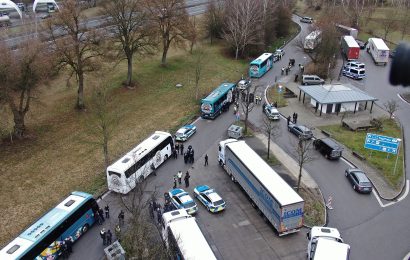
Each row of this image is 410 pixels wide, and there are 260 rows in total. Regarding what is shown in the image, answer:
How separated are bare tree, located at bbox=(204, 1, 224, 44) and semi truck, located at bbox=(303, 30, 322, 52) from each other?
18.5 meters

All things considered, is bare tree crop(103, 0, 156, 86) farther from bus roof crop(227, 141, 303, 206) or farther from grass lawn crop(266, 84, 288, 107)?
bus roof crop(227, 141, 303, 206)

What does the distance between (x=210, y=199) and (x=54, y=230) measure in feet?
39.9

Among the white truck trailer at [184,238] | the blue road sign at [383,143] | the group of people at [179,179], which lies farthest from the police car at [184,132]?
the blue road sign at [383,143]

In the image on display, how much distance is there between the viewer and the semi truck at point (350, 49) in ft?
241

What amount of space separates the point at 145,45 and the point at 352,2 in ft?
207

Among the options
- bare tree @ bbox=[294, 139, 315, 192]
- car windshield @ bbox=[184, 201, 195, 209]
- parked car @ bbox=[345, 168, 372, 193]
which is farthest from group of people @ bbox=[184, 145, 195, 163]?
parked car @ bbox=[345, 168, 372, 193]

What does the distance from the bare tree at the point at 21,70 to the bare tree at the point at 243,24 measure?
39.8 meters

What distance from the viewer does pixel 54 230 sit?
92.1 feet

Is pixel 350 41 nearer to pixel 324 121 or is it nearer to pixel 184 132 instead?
pixel 324 121

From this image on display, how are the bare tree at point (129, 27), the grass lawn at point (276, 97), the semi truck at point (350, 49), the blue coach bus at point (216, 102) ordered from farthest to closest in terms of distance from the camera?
the semi truck at point (350, 49) < the bare tree at point (129, 27) < the grass lawn at point (276, 97) < the blue coach bus at point (216, 102)

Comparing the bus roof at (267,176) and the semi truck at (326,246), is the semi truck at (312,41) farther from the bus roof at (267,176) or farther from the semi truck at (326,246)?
the semi truck at (326,246)

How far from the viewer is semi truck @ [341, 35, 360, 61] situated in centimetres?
7344

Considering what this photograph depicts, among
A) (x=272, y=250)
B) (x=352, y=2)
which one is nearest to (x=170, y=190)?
(x=272, y=250)

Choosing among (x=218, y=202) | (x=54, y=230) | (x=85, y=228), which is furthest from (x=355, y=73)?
(x=54, y=230)
